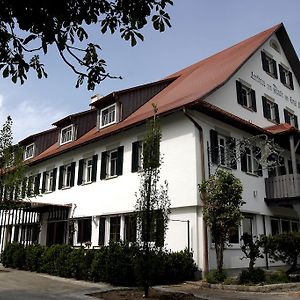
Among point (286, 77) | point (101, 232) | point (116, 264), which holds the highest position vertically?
point (286, 77)

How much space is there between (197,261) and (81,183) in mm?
8917

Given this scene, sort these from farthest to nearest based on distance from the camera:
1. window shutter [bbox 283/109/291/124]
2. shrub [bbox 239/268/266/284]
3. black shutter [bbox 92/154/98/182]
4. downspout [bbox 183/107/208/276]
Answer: window shutter [bbox 283/109/291/124]
black shutter [bbox 92/154/98/182]
downspout [bbox 183/107/208/276]
shrub [bbox 239/268/266/284]

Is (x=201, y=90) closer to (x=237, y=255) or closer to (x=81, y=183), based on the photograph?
(x=237, y=255)

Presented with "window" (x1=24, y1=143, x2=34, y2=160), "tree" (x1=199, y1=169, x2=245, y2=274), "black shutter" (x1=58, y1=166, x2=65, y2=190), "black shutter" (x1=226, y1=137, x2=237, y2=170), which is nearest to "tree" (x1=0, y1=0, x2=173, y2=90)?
"tree" (x1=199, y1=169, x2=245, y2=274)

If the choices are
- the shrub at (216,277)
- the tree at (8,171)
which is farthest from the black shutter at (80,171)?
the shrub at (216,277)

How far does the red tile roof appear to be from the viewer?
56.1 ft

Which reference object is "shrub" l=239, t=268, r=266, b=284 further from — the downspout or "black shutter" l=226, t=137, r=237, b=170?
"black shutter" l=226, t=137, r=237, b=170

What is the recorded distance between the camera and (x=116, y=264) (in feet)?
44.1

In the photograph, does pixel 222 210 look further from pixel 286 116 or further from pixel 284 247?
pixel 286 116

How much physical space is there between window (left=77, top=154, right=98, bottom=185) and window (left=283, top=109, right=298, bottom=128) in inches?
430

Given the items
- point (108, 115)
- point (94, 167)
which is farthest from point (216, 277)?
point (108, 115)

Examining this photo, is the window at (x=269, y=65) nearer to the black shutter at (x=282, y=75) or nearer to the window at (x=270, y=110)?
the black shutter at (x=282, y=75)

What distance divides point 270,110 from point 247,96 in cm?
248

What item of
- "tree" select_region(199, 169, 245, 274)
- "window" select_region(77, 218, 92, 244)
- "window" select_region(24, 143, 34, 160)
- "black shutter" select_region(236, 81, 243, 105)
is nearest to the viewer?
"tree" select_region(199, 169, 245, 274)
